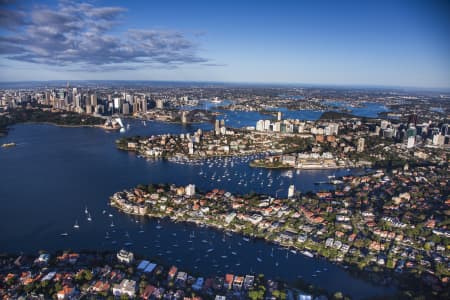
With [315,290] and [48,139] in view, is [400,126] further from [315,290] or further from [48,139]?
[48,139]

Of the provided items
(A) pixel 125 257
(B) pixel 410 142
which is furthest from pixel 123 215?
(B) pixel 410 142

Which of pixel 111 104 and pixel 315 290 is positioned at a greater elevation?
pixel 111 104

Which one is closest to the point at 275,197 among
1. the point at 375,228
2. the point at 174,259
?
the point at 375,228

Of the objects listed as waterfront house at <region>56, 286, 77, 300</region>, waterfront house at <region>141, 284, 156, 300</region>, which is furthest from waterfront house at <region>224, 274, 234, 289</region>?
waterfront house at <region>56, 286, 77, 300</region>

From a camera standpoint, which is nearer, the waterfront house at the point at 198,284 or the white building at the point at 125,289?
the white building at the point at 125,289

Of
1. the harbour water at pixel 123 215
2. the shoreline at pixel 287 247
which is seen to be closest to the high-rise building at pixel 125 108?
the harbour water at pixel 123 215

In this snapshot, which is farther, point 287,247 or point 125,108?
point 125,108

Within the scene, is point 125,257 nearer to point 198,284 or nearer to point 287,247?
point 198,284

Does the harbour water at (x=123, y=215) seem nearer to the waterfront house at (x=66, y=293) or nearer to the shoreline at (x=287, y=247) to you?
the shoreline at (x=287, y=247)

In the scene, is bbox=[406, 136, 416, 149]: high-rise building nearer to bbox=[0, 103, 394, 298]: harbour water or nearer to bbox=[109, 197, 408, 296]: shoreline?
bbox=[0, 103, 394, 298]: harbour water
